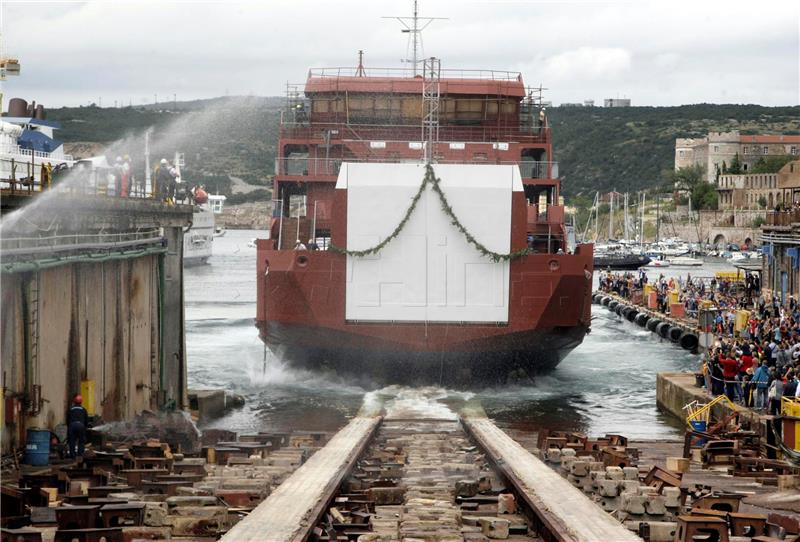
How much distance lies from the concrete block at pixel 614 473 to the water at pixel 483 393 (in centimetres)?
1042

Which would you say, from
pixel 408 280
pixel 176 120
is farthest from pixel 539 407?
pixel 176 120

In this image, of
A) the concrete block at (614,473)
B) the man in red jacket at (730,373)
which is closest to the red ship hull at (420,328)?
the man in red jacket at (730,373)

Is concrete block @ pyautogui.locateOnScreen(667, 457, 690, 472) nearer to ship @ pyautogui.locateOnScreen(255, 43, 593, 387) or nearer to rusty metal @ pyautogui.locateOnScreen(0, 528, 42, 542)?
rusty metal @ pyautogui.locateOnScreen(0, 528, 42, 542)

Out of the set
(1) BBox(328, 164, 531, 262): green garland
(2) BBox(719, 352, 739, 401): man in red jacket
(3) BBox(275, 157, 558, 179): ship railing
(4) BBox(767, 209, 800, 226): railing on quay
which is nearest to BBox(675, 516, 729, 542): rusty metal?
(2) BBox(719, 352, 739, 401): man in red jacket

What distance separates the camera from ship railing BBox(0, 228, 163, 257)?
1689 centimetres

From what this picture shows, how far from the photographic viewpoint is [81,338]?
1997 centimetres

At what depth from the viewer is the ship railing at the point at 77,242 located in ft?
55.4

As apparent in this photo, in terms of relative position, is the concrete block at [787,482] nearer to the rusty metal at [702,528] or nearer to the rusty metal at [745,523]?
the rusty metal at [745,523]

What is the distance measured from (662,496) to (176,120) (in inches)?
5578

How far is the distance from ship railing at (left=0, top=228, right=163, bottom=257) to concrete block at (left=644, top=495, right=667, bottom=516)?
27.4ft

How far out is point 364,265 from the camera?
30.4 metres

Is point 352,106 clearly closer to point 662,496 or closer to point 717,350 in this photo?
point 717,350

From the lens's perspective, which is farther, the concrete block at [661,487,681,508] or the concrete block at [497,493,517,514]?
the concrete block at [497,493,517,514]

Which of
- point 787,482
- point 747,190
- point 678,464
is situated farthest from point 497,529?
point 747,190
